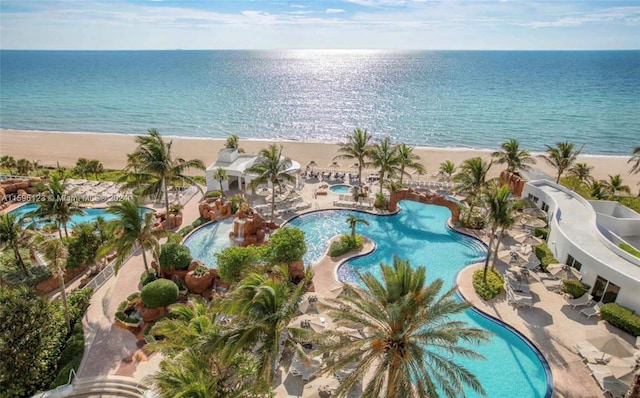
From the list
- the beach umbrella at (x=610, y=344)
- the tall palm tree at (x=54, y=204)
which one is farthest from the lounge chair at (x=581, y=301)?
the tall palm tree at (x=54, y=204)

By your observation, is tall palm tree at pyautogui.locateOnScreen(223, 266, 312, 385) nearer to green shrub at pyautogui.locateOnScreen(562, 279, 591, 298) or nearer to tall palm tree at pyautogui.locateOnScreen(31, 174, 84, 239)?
green shrub at pyautogui.locateOnScreen(562, 279, 591, 298)

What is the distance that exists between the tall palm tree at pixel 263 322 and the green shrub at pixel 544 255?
17344 mm

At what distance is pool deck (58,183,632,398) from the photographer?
16019 millimetres

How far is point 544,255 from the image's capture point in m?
23.6

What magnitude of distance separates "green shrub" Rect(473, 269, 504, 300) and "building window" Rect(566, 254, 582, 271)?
13.5 ft

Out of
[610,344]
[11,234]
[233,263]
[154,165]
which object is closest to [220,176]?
[154,165]

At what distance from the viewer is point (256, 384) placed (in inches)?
477

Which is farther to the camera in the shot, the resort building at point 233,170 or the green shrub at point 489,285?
the resort building at point 233,170

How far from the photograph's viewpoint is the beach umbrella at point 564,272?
2073 cm

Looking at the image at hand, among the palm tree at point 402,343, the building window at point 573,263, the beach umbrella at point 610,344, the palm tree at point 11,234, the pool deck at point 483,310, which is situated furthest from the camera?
the building window at point 573,263

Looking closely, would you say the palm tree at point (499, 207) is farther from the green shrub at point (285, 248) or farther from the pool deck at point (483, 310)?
the green shrub at point (285, 248)

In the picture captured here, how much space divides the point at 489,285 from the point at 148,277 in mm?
20263

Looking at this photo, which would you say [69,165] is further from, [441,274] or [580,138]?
[580,138]

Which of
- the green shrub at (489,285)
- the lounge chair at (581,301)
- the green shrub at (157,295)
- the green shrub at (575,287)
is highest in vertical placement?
the green shrub at (575,287)
